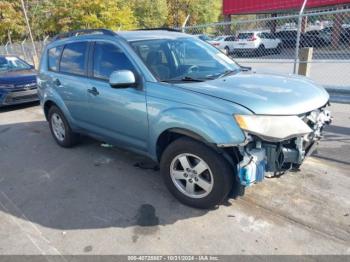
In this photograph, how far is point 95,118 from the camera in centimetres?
428

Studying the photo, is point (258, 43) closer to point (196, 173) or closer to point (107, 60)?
point (107, 60)

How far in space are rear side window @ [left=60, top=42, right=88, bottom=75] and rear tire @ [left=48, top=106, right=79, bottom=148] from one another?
76 cm

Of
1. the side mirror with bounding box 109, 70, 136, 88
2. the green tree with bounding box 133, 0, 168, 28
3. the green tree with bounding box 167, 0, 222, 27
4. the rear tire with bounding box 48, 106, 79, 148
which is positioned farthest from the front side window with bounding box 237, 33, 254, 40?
the green tree with bounding box 167, 0, 222, 27

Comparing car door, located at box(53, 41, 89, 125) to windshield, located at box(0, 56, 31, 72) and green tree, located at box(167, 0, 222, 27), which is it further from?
green tree, located at box(167, 0, 222, 27)

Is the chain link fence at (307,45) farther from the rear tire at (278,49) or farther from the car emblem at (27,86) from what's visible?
the car emblem at (27,86)

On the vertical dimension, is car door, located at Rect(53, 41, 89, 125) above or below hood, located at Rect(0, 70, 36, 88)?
above

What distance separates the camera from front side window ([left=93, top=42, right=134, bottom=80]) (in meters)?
3.73

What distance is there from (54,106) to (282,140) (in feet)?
12.9

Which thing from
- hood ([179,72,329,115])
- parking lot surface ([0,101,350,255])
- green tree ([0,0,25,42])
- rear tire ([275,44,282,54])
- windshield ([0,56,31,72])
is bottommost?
parking lot surface ([0,101,350,255])

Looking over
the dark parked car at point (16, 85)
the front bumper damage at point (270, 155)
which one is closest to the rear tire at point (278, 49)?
the dark parked car at point (16, 85)

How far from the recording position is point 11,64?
372 inches

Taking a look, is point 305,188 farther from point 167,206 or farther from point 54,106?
point 54,106

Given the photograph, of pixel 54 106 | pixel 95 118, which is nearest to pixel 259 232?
pixel 95 118

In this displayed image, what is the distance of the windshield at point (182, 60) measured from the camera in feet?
11.7
